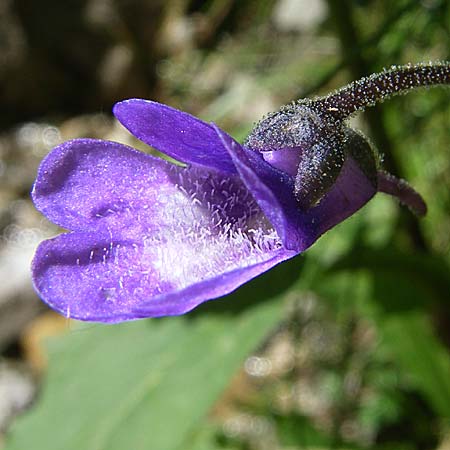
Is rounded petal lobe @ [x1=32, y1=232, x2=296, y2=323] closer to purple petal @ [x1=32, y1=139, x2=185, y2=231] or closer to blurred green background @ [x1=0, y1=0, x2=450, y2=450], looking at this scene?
purple petal @ [x1=32, y1=139, x2=185, y2=231]

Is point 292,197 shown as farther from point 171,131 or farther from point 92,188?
point 92,188

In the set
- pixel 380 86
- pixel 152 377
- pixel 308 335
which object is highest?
pixel 380 86

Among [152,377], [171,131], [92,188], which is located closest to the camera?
[171,131]

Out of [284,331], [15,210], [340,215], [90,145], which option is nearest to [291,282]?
[340,215]

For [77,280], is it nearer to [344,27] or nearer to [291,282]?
[291,282]

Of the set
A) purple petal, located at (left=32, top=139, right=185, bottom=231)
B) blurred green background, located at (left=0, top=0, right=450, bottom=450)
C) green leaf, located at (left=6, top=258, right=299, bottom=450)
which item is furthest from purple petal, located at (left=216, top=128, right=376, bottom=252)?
green leaf, located at (left=6, top=258, right=299, bottom=450)

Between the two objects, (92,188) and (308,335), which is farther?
(308,335)

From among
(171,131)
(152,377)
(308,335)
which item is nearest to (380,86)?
(171,131)

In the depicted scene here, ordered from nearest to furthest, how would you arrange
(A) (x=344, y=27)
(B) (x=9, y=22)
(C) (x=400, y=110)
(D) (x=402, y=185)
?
(D) (x=402, y=185) → (A) (x=344, y=27) → (C) (x=400, y=110) → (B) (x=9, y=22)
